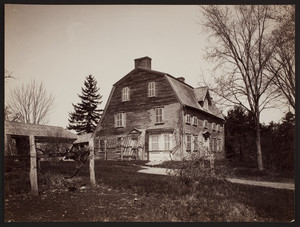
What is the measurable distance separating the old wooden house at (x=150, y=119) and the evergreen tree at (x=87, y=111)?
41 centimetres

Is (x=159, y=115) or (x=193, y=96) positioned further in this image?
(x=193, y=96)

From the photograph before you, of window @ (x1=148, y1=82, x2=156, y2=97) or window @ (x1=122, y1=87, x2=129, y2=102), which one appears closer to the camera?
window @ (x1=122, y1=87, x2=129, y2=102)

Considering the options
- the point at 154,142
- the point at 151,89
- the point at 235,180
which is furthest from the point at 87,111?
the point at 235,180

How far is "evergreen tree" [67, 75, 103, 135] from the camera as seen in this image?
7229mm

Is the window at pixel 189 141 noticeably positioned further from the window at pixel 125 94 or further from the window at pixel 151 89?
the window at pixel 125 94

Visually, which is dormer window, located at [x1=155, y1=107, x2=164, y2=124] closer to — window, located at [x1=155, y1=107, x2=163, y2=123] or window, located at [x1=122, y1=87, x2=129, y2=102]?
window, located at [x1=155, y1=107, x2=163, y2=123]

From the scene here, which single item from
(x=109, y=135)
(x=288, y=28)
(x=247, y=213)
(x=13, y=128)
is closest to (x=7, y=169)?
(x=13, y=128)

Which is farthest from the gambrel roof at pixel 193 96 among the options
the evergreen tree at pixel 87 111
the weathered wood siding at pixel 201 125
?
the evergreen tree at pixel 87 111

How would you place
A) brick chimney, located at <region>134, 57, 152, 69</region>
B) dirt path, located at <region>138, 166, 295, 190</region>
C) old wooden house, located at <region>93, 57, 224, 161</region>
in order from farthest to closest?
old wooden house, located at <region>93, 57, 224, 161</region> → brick chimney, located at <region>134, 57, 152, 69</region> → dirt path, located at <region>138, 166, 295, 190</region>

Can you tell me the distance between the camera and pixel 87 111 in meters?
8.45

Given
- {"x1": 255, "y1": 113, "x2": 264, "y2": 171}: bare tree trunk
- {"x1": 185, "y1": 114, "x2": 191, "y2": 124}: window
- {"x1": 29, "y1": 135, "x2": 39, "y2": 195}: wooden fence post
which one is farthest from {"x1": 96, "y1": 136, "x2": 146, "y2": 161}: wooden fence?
{"x1": 255, "y1": 113, "x2": 264, "y2": 171}: bare tree trunk

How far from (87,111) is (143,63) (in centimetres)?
241

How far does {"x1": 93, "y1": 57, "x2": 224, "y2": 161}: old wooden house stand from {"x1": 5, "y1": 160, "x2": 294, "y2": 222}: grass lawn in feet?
4.31

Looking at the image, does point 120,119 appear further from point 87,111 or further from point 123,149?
point 87,111
